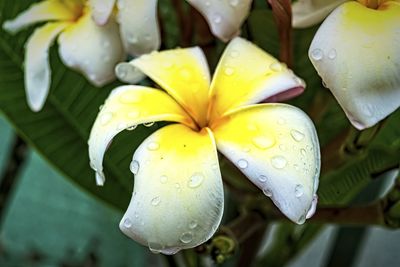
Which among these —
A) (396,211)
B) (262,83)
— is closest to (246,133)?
(262,83)

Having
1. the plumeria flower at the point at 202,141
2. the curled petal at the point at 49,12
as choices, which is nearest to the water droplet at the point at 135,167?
the plumeria flower at the point at 202,141

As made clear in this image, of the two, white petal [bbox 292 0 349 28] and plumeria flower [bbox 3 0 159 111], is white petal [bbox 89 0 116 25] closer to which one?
plumeria flower [bbox 3 0 159 111]

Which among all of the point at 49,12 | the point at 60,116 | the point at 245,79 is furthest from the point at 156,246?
the point at 60,116

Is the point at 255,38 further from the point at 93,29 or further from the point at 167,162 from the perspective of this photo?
the point at 167,162

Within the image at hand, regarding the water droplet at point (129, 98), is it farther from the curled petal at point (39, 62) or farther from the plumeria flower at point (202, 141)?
the curled petal at point (39, 62)

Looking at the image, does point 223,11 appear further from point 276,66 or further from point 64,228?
point 64,228

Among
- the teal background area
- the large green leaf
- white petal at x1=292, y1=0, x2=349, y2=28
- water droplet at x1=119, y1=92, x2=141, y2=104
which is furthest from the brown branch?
the teal background area
